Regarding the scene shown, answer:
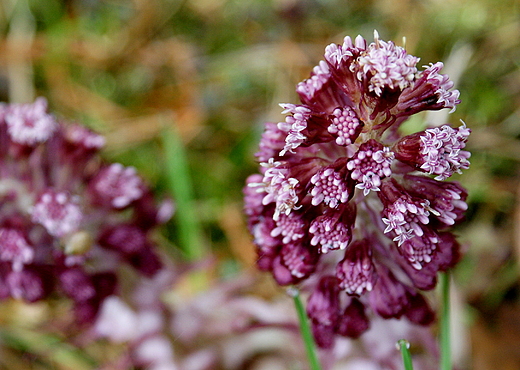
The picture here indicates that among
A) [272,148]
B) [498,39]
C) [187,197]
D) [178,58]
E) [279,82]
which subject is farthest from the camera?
[178,58]

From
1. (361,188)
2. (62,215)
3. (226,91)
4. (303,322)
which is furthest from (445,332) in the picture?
(226,91)

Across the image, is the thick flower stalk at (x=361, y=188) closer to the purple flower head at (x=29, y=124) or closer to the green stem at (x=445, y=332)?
the green stem at (x=445, y=332)

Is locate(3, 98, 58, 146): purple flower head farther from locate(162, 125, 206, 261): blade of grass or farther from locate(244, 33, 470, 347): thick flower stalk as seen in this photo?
locate(244, 33, 470, 347): thick flower stalk

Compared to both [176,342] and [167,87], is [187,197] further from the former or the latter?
[167,87]

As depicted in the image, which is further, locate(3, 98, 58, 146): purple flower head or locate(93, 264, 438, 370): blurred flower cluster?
locate(93, 264, 438, 370): blurred flower cluster

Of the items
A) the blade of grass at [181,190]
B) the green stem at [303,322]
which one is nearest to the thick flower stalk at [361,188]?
the green stem at [303,322]

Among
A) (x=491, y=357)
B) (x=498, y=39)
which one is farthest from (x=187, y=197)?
(x=498, y=39)

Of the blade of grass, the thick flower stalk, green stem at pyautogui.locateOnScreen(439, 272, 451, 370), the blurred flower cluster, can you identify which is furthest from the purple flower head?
green stem at pyautogui.locateOnScreen(439, 272, 451, 370)
